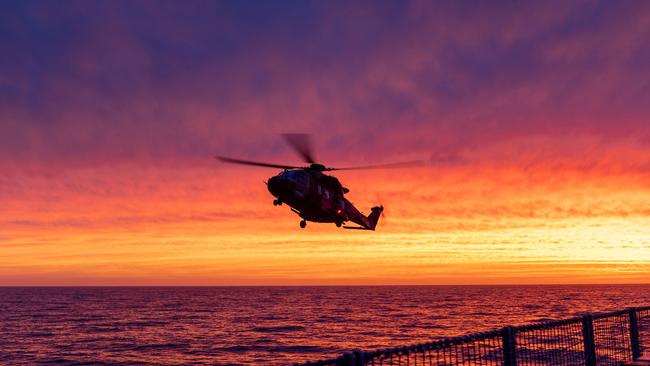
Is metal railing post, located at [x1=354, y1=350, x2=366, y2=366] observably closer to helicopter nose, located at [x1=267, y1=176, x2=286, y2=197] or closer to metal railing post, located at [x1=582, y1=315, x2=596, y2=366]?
metal railing post, located at [x1=582, y1=315, x2=596, y2=366]

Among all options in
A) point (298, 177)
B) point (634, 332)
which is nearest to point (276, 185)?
point (298, 177)

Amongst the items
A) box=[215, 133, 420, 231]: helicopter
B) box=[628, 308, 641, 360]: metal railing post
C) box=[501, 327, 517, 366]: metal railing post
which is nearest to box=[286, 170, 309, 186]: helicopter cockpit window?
box=[215, 133, 420, 231]: helicopter

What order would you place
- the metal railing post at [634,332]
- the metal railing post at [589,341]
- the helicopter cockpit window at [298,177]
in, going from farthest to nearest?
the helicopter cockpit window at [298,177] → the metal railing post at [634,332] → the metal railing post at [589,341]

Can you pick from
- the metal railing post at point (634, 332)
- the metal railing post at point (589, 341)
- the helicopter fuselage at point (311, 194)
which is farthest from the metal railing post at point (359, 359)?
the helicopter fuselage at point (311, 194)

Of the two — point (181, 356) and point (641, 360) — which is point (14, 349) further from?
point (641, 360)

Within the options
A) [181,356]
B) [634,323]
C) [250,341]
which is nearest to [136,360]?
[181,356]

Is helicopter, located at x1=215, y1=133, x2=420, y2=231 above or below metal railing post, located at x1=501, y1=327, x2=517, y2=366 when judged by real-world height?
above

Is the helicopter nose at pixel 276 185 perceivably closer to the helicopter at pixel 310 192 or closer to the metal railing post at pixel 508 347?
the helicopter at pixel 310 192

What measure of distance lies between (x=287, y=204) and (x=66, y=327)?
81.2 metres

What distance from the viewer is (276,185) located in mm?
24141

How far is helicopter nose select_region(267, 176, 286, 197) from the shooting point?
24.0 metres

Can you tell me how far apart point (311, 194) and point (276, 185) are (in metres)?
1.87

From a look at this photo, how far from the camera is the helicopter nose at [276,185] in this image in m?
24.0

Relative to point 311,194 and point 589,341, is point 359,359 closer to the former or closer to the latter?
point 589,341
